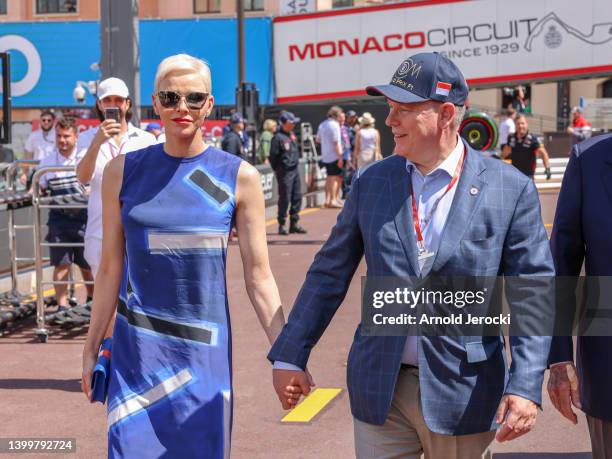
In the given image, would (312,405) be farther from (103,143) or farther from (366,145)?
(366,145)

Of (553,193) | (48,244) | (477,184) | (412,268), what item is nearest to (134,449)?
(412,268)

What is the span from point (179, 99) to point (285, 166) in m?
13.8

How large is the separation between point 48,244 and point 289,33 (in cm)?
2615

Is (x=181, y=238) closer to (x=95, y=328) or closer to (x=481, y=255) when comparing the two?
(x=95, y=328)

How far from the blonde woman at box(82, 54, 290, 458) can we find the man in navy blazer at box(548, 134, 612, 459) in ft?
3.37

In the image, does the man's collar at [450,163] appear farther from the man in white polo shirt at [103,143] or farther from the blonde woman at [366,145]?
the blonde woman at [366,145]

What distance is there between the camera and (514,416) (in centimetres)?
348

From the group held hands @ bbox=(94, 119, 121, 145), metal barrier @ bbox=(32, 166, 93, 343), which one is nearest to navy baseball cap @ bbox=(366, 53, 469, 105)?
held hands @ bbox=(94, 119, 121, 145)

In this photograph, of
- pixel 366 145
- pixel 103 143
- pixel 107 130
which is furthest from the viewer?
pixel 366 145

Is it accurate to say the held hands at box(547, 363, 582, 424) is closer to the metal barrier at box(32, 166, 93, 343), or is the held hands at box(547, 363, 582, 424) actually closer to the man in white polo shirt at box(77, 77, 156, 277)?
the man in white polo shirt at box(77, 77, 156, 277)

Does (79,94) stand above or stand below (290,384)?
above

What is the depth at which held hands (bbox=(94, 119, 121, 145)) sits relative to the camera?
7113 mm

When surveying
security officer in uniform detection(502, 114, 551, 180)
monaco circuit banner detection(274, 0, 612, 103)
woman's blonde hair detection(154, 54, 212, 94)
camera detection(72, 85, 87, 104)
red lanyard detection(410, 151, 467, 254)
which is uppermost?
monaco circuit banner detection(274, 0, 612, 103)

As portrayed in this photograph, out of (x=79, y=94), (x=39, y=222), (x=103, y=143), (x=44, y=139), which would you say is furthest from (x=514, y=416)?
(x=79, y=94)
